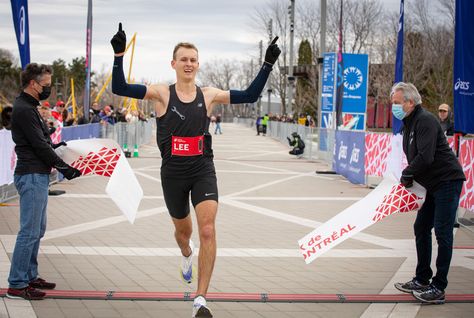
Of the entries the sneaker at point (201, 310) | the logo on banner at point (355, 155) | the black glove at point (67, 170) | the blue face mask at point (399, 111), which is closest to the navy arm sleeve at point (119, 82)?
the black glove at point (67, 170)

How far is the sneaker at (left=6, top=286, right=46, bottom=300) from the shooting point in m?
5.65

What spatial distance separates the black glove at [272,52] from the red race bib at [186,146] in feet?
2.85

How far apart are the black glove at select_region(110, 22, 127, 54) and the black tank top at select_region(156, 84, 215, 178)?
21.0 inches

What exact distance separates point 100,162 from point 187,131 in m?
1.29

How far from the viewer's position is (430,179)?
5.98 m

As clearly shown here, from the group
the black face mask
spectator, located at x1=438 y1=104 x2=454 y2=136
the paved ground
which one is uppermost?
the black face mask

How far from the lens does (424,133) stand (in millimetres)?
5863

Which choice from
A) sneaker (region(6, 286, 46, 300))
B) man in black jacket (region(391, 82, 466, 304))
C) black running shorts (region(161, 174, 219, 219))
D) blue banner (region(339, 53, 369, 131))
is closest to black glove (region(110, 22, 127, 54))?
black running shorts (region(161, 174, 219, 219))

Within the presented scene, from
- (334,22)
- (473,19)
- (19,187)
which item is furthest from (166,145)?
(334,22)

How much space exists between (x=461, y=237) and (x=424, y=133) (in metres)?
4.20

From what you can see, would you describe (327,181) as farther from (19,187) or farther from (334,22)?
(334,22)

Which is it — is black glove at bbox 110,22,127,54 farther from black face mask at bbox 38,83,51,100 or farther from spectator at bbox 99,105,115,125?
spectator at bbox 99,105,115,125

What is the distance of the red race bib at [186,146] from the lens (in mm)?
5344

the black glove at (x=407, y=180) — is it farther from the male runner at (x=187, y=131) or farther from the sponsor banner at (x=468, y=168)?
the sponsor banner at (x=468, y=168)
